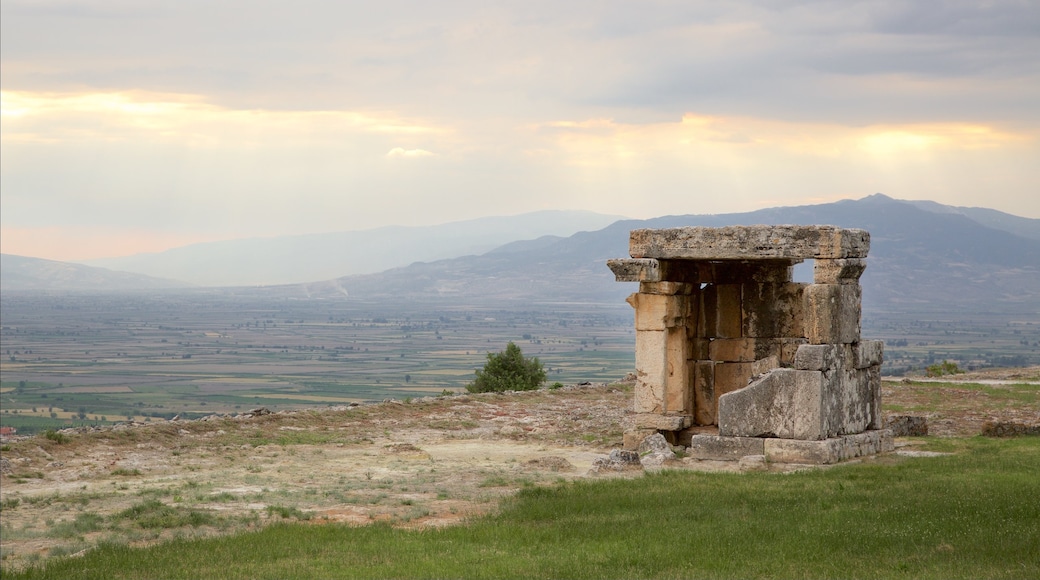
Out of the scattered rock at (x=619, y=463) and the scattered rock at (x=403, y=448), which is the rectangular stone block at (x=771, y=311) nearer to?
the scattered rock at (x=619, y=463)

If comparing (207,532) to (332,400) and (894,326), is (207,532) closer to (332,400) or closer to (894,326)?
(332,400)

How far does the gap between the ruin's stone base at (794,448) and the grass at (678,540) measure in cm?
248

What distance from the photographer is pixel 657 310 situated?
68.4ft

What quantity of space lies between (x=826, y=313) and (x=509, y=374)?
19459 mm

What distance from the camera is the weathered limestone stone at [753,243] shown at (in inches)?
739

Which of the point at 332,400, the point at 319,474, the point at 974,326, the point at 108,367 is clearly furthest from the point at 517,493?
the point at 974,326

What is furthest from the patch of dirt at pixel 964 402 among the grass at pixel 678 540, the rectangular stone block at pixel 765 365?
the grass at pixel 678 540

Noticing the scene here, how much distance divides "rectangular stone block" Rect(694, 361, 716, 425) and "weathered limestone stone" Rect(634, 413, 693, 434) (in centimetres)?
107

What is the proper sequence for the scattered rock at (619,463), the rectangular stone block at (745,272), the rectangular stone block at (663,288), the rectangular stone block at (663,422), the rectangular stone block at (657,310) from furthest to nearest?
the rectangular stone block at (745,272) → the rectangular stone block at (663,422) → the rectangular stone block at (657,310) → the rectangular stone block at (663,288) → the scattered rock at (619,463)

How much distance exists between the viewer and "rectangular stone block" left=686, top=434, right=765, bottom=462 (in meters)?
18.8

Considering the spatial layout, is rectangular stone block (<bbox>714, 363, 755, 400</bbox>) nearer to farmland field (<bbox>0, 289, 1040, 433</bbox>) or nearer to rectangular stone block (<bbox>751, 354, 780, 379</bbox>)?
rectangular stone block (<bbox>751, 354, 780, 379</bbox>)

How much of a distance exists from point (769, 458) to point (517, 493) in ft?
15.4

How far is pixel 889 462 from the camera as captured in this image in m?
18.2

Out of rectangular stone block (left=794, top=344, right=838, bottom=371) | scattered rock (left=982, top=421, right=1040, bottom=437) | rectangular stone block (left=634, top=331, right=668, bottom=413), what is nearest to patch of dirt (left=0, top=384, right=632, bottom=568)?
rectangular stone block (left=634, top=331, right=668, bottom=413)
